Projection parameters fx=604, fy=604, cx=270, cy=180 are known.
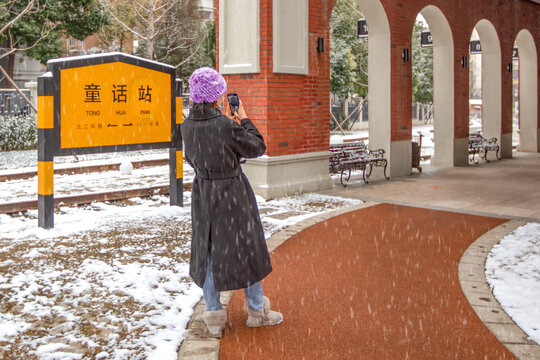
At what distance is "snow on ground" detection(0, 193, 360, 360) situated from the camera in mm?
4105

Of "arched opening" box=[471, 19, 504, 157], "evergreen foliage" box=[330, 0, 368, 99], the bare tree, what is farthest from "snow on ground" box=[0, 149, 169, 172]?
"evergreen foliage" box=[330, 0, 368, 99]

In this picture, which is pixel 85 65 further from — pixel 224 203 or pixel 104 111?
pixel 224 203

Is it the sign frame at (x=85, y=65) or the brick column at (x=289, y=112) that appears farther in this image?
the brick column at (x=289, y=112)

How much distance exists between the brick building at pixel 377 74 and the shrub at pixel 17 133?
1107cm

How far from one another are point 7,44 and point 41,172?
2387 centimetres

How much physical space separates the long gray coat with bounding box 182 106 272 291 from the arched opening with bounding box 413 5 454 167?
12.5 metres

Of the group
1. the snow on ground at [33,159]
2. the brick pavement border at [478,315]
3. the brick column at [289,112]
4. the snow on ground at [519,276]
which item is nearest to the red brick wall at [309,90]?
the brick column at [289,112]

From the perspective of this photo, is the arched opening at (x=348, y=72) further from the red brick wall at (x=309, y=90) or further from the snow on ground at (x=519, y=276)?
the snow on ground at (x=519, y=276)

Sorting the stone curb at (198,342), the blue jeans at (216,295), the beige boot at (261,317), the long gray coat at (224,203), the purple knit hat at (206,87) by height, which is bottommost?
the stone curb at (198,342)

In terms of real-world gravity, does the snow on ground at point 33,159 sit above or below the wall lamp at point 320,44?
below

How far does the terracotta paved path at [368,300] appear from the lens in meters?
3.98

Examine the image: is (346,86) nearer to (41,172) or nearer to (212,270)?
(41,172)

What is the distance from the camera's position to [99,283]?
543 centimetres

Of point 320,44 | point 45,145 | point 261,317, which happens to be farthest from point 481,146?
point 261,317
